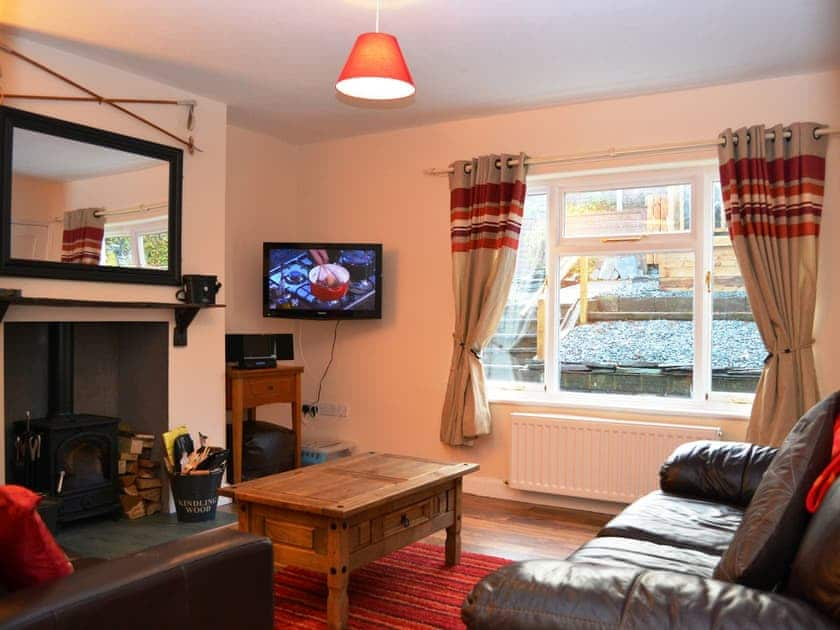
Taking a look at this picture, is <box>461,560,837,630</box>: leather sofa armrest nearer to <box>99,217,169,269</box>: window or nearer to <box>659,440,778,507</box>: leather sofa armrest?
<box>659,440,778,507</box>: leather sofa armrest

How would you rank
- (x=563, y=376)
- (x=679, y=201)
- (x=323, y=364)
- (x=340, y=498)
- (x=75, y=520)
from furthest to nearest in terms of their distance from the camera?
1. (x=323, y=364)
2. (x=563, y=376)
3. (x=679, y=201)
4. (x=75, y=520)
5. (x=340, y=498)

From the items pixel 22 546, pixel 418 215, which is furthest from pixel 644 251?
pixel 22 546

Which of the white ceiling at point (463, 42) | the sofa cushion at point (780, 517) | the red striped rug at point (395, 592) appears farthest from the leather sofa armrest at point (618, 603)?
the white ceiling at point (463, 42)

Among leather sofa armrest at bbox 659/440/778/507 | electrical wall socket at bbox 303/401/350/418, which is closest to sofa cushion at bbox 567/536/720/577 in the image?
leather sofa armrest at bbox 659/440/778/507

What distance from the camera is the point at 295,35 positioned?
3.42 meters

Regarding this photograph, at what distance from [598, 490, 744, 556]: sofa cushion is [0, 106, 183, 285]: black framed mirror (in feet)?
9.33

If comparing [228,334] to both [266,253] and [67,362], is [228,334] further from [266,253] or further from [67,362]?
[67,362]

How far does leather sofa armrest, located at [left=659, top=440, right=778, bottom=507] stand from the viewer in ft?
9.46

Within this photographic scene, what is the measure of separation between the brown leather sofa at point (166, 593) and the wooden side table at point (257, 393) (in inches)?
107

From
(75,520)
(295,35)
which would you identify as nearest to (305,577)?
(75,520)

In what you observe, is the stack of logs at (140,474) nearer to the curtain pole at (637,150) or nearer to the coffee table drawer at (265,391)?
the coffee table drawer at (265,391)

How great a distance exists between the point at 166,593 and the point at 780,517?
4.46 feet

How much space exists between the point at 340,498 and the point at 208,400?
2.00 metres

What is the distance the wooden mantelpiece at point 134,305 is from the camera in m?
3.31
